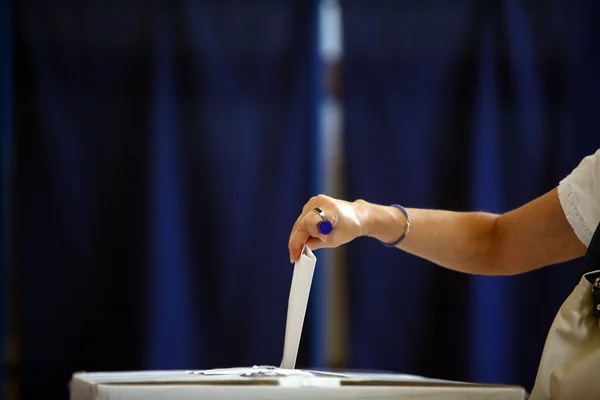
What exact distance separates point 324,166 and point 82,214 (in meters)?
0.85

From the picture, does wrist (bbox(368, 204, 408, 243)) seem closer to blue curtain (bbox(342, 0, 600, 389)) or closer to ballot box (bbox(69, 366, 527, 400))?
ballot box (bbox(69, 366, 527, 400))

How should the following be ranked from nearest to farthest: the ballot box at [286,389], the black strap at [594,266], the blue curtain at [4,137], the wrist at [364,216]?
the ballot box at [286,389] → the black strap at [594,266] → the wrist at [364,216] → the blue curtain at [4,137]

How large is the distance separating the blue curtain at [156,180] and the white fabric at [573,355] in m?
1.89

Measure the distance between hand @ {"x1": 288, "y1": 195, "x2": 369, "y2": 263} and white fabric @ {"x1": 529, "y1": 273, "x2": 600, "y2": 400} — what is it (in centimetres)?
38

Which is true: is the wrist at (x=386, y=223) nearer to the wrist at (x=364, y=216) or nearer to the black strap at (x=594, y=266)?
the wrist at (x=364, y=216)

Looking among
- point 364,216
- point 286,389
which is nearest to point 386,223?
point 364,216

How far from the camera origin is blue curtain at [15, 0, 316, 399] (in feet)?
9.20

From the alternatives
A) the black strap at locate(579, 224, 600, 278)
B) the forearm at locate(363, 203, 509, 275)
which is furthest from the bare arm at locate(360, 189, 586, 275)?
the black strap at locate(579, 224, 600, 278)

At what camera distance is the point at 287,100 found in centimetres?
287

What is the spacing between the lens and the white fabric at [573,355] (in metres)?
0.91

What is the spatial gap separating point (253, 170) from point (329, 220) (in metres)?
1.64

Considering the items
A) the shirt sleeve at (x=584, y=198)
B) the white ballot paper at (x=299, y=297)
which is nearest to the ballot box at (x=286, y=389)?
the white ballot paper at (x=299, y=297)

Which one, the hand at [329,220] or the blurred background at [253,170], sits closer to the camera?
the hand at [329,220]

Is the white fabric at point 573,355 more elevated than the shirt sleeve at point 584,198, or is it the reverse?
the shirt sleeve at point 584,198
